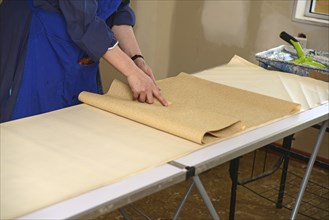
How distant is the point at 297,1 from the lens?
117 inches

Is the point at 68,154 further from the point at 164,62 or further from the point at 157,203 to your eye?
the point at 164,62

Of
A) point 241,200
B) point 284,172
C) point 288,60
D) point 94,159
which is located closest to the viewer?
point 94,159

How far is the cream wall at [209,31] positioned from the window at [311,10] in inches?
1.5

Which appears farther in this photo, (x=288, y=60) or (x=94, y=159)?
(x=288, y=60)

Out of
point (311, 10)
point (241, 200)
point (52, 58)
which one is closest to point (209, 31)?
point (311, 10)

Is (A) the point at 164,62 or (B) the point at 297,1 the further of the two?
(A) the point at 164,62

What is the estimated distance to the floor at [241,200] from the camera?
2568mm

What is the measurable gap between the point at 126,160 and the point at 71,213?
27 cm

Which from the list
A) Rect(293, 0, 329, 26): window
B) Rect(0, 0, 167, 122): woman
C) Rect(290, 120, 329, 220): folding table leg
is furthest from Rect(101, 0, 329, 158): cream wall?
Rect(0, 0, 167, 122): woman

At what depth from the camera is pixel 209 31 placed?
11.1 ft

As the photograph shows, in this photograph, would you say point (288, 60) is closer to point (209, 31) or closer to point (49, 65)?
point (49, 65)

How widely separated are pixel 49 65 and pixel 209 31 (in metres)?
1.79

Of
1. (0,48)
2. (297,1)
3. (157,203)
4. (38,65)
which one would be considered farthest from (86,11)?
(297,1)

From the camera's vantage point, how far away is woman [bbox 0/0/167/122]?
1.61 meters
